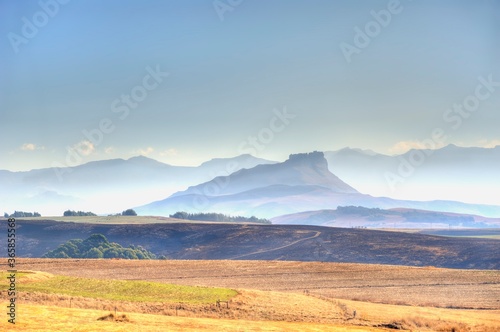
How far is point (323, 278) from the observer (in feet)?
266

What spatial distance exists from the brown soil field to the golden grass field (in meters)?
0.12

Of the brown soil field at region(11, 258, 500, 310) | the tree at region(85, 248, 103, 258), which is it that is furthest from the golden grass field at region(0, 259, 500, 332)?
the tree at region(85, 248, 103, 258)

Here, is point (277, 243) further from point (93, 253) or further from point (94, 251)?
point (93, 253)

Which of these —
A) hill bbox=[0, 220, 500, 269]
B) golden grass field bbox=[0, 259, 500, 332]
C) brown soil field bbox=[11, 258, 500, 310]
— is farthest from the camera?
hill bbox=[0, 220, 500, 269]

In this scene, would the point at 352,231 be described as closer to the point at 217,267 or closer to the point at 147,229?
the point at 147,229

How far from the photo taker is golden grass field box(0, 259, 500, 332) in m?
40.6

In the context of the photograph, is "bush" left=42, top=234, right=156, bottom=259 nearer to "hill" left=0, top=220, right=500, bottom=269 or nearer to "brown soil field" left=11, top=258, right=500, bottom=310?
"hill" left=0, top=220, right=500, bottom=269

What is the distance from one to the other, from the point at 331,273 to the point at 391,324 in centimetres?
3781

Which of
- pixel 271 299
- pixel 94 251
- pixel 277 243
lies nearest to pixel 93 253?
pixel 94 251

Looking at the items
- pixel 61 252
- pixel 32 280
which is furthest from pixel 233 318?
pixel 61 252

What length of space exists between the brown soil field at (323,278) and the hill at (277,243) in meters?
37.4

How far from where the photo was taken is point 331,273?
279ft

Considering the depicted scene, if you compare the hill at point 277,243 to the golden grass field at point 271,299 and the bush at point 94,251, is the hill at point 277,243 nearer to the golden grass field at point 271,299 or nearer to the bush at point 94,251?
the bush at point 94,251

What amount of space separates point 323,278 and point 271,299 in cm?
2593
